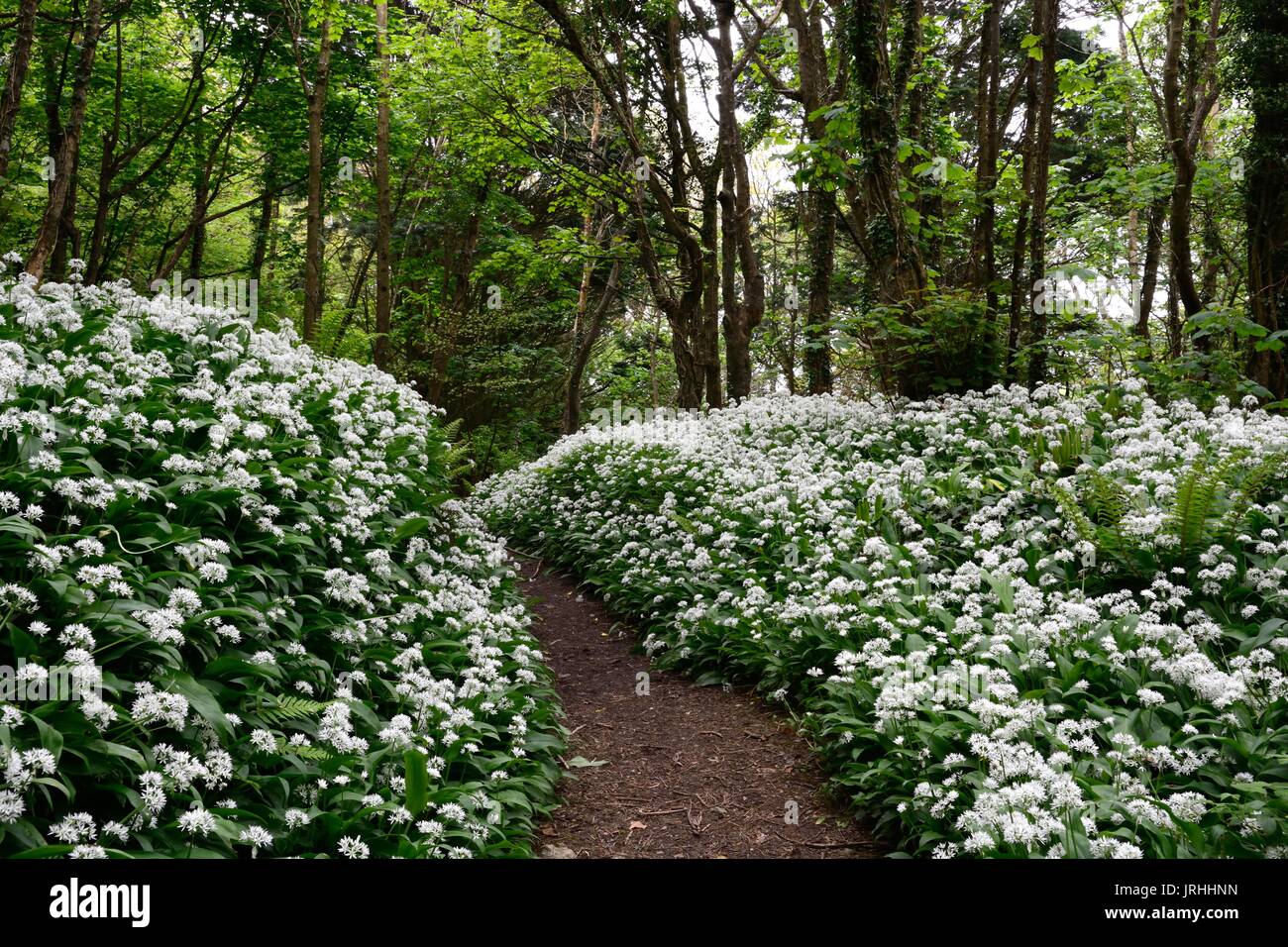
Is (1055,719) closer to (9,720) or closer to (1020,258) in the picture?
(9,720)

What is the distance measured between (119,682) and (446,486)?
6.10 metres

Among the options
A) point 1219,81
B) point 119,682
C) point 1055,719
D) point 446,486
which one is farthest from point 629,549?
point 1219,81

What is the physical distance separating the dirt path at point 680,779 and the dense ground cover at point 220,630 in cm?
34

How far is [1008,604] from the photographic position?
505 centimetres

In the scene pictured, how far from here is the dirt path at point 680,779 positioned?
4.14 meters

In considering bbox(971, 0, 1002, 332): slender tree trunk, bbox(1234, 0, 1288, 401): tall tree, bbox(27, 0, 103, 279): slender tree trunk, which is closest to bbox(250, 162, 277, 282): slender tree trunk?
bbox(27, 0, 103, 279): slender tree trunk

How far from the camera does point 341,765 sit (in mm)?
3424

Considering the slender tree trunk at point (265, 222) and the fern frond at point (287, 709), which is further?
the slender tree trunk at point (265, 222)

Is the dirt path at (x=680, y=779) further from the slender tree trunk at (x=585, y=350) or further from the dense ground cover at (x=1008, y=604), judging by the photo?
the slender tree trunk at (x=585, y=350)

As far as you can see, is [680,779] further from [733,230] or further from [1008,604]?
[733,230]

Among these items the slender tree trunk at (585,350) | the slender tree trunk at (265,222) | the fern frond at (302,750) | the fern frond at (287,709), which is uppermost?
the slender tree trunk at (265,222)

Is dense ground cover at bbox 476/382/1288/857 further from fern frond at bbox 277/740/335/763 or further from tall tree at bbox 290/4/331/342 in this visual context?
tall tree at bbox 290/4/331/342

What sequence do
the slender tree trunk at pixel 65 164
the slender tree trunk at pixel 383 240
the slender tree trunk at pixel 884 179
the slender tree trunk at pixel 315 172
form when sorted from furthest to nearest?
the slender tree trunk at pixel 383 240
the slender tree trunk at pixel 315 172
the slender tree trunk at pixel 884 179
the slender tree trunk at pixel 65 164

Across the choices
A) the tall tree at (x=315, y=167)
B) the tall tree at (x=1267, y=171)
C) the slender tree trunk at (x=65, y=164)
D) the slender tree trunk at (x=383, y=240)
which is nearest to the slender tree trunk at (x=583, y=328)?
the slender tree trunk at (x=383, y=240)
